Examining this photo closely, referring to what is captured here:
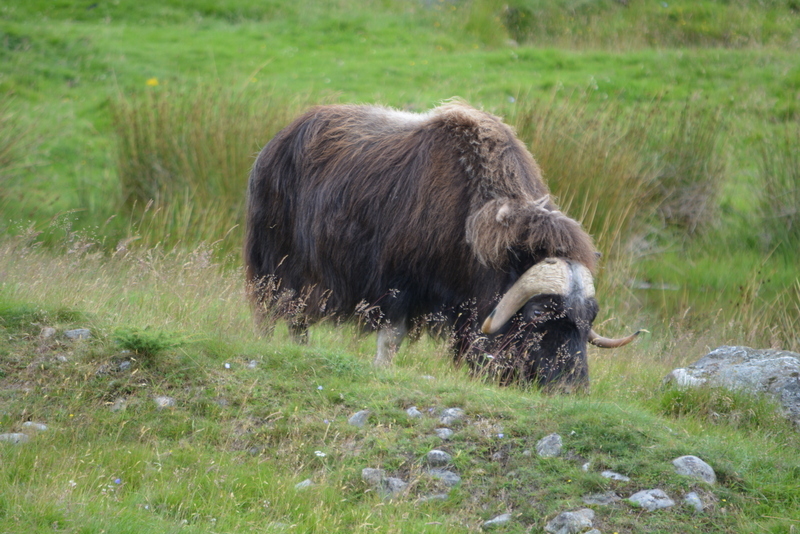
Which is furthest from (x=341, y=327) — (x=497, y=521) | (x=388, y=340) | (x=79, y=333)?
(x=497, y=521)

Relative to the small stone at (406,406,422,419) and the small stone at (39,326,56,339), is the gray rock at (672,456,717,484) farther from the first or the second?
the small stone at (39,326,56,339)

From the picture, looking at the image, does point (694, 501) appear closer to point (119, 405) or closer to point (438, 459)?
point (438, 459)

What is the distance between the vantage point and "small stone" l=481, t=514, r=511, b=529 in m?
3.53

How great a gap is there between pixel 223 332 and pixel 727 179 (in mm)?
8813

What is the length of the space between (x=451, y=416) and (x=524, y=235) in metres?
1.59

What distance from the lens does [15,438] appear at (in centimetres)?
382

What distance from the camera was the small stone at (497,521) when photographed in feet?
11.6

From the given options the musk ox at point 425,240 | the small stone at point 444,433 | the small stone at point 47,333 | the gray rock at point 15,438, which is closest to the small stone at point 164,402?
the gray rock at point 15,438

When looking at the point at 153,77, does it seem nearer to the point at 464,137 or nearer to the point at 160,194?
the point at 160,194

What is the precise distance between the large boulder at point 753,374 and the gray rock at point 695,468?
146 centimetres

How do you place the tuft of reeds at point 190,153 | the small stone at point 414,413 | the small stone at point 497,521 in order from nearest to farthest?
the small stone at point 497,521, the small stone at point 414,413, the tuft of reeds at point 190,153

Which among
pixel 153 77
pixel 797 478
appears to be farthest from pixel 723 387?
pixel 153 77

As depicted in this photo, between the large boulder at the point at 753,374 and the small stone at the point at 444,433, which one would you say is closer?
the small stone at the point at 444,433

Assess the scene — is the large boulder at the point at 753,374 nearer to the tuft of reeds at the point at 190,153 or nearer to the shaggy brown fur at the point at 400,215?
the shaggy brown fur at the point at 400,215
